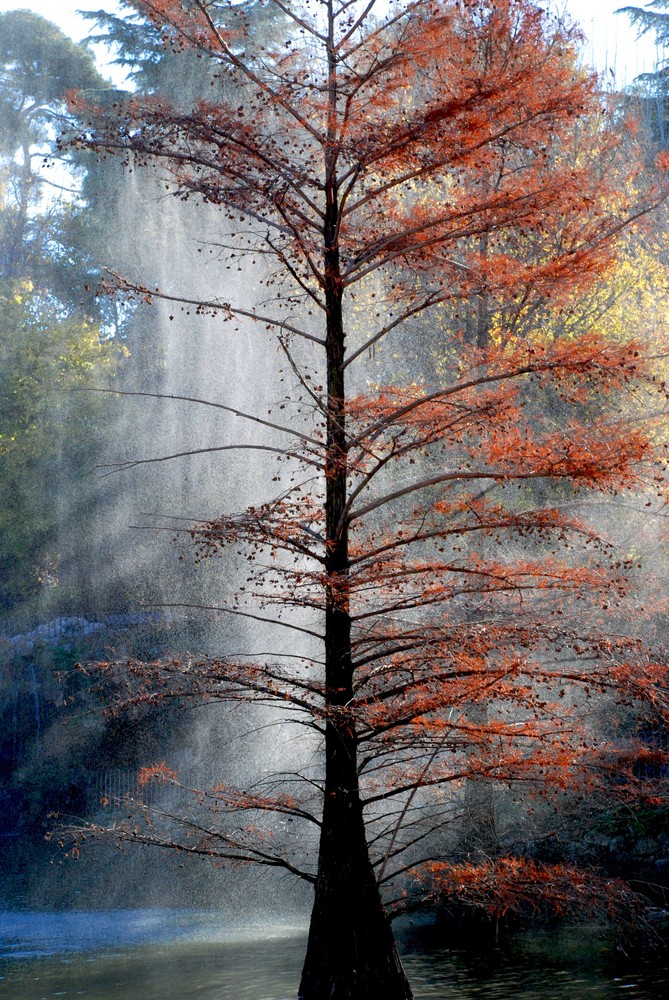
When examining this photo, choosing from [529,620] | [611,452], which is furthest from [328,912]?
[611,452]

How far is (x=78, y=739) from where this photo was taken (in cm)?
2197

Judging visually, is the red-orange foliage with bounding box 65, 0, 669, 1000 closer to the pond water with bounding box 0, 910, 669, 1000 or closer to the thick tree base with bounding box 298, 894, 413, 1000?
the thick tree base with bounding box 298, 894, 413, 1000

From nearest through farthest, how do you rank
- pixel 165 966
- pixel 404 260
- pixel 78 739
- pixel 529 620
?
1. pixel 404 260
2. pixel 529 620
3. pixel 165 966
4. pixel 78 739

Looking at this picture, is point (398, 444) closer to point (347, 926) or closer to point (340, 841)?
point (340, 841)

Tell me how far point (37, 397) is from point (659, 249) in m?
13.7

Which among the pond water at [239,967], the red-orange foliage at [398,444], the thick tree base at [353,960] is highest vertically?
Result: the red-orange foliage at [398,444]

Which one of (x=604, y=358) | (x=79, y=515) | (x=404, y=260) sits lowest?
(x=604, y=358)

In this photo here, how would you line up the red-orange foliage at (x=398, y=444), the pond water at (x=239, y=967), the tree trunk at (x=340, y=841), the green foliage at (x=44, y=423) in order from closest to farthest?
the red-orange foliage at (x=398, y=444) → the tree trunk at (x=340, y=841) → the pond water at (x=239, y=967) → the green foliage at (x=44, y=423)

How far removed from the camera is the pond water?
33.0 ft

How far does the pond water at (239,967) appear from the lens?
33.0ft

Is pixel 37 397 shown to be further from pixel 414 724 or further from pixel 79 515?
pixel 414 724

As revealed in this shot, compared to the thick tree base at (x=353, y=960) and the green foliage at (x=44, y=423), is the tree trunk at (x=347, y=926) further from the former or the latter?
the green foliage at (x=44, y=423)

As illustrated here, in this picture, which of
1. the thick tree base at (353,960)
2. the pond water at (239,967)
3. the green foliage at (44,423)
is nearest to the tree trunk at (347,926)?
the thick tree base at (353,960)

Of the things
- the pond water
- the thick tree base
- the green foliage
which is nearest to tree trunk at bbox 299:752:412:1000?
the thick tree base
